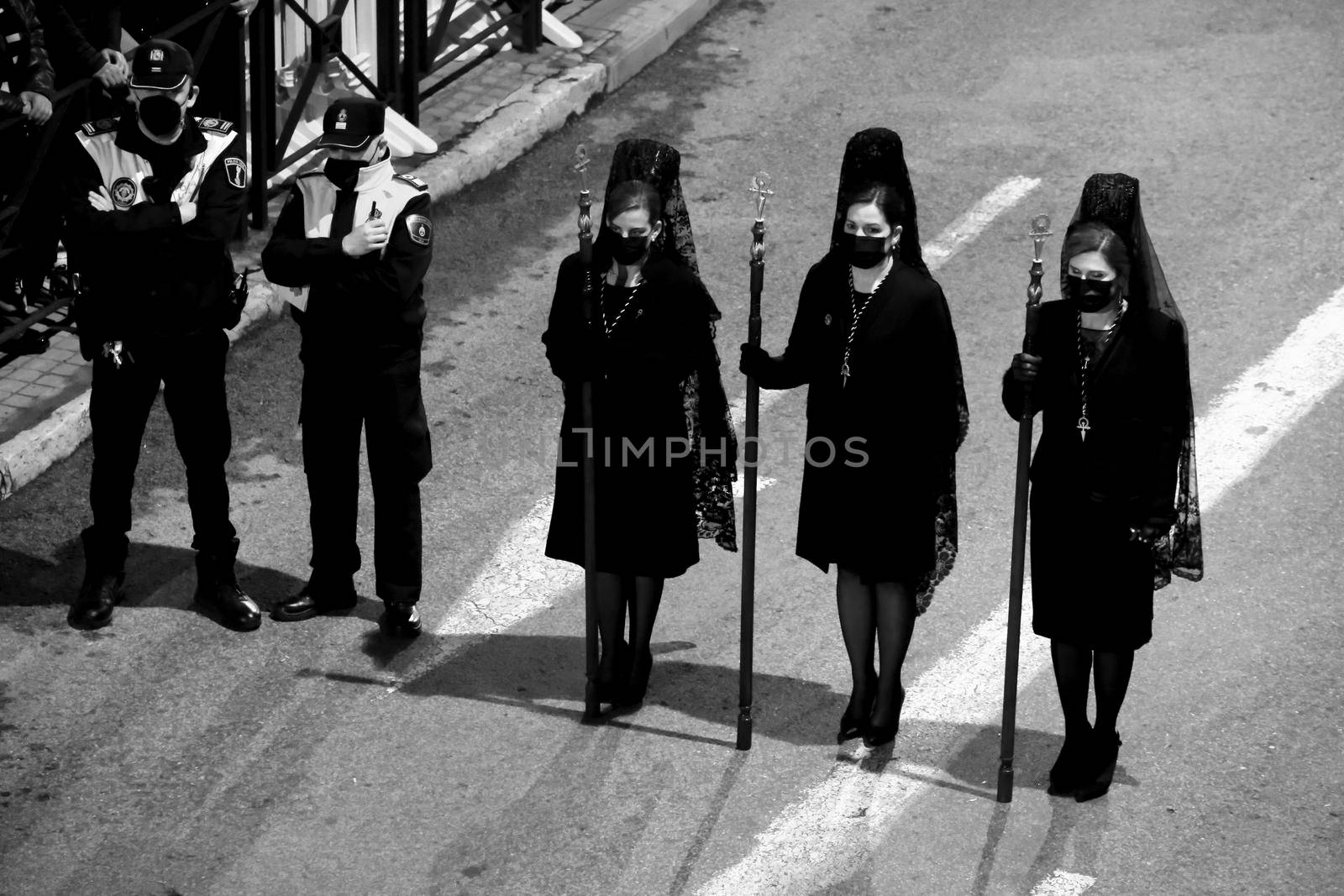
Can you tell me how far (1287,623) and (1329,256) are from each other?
3.38m

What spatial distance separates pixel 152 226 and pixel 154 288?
0.23 metres

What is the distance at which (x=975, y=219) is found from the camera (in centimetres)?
1110

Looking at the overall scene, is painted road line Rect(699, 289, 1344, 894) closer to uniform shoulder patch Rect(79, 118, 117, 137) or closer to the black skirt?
the black skirt

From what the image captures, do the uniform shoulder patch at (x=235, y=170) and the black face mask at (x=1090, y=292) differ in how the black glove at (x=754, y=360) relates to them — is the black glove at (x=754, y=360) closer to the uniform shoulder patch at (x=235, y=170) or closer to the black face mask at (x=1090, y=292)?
the black face mask at (x=1090, y=292)

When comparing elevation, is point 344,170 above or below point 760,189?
below

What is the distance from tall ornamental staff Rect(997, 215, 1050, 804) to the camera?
6.44 m

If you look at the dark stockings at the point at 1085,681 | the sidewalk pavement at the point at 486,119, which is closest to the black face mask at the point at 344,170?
the sidewalk pavement at the point at 486,119

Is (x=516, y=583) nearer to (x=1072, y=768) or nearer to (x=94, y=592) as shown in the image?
(x=94, y=592)

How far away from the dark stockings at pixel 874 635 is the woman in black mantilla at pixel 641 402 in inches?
19.1

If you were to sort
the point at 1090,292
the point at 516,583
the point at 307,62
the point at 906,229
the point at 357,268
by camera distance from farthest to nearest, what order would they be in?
the point at 307,62, the point at 516,583, the point at 357,268, the point at 906,229, the point at 1090,292

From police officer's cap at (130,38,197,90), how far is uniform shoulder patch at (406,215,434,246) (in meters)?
0.93

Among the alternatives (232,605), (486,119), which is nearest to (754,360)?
(232,605)

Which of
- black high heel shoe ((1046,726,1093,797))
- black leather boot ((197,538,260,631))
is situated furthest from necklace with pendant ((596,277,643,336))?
black high heel shoe ((1046,726,1093,797))

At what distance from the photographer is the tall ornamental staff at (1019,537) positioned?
6438 mm
